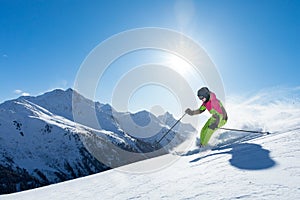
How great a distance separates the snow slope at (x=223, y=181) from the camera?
3.92 m

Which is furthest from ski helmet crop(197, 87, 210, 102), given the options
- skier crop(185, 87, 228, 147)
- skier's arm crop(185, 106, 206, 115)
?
skier's arm crop(185, 106, 206, 115)

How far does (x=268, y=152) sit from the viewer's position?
6184 mm

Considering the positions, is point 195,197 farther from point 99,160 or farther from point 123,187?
point 99,160

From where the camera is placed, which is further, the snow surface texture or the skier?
the skier

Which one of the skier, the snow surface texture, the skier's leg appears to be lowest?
the snow surface texture

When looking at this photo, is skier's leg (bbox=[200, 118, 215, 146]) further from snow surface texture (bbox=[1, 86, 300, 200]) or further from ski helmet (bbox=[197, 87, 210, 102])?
snow surface texture (bbox=[1, 86, 300, 200])

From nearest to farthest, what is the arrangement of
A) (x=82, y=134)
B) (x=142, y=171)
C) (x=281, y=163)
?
(x=281, y=163)
(x=142, y=171)
(x=82, y=134)

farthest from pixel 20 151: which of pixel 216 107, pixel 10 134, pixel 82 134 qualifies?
pixel 216 107

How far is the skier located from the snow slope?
413 centimetres

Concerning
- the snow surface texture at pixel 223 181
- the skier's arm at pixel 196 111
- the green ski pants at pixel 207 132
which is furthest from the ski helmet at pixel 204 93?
the snow surface texture at pixel 223 181

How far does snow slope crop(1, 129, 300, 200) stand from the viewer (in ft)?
12.9

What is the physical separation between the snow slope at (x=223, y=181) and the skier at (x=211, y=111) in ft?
13.5

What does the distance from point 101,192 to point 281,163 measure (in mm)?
3621

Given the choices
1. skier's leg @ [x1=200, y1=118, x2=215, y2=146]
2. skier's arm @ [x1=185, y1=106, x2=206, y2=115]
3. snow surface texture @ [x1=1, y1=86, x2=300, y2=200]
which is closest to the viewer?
snow surface texture @ [x1=1, y1=86, x2=300, y2=200]
